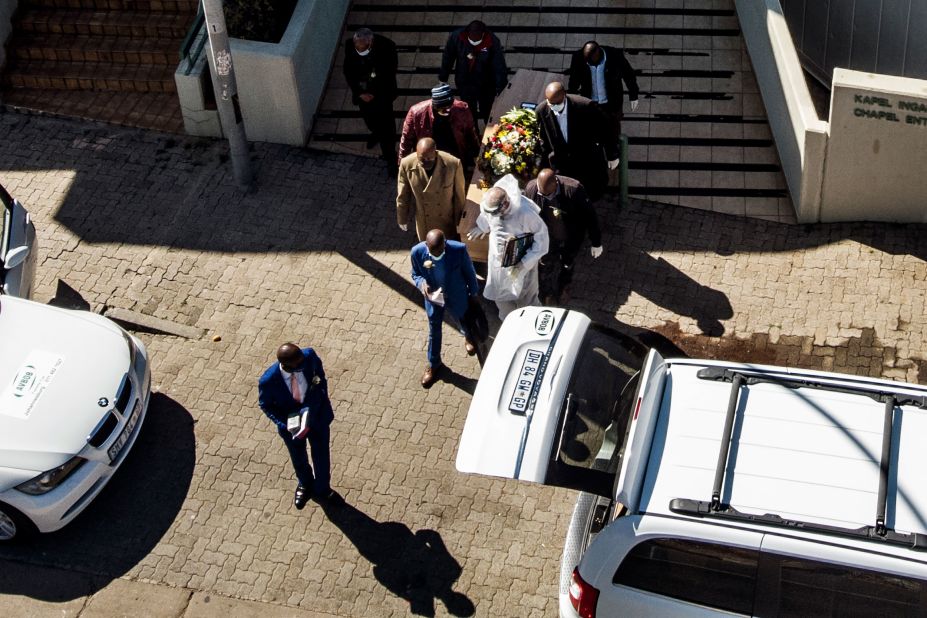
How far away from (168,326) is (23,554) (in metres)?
2.60

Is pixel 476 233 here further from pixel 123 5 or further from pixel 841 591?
pixel 123 5

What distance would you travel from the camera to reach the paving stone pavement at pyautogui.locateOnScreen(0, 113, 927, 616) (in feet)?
30.1

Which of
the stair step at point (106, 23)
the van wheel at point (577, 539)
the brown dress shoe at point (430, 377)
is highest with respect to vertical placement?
the stair step at point (106, 23)

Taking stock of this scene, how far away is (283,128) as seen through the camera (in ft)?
42.5

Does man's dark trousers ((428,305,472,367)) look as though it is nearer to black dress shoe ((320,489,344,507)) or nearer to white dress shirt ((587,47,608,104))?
black dress shoe ((320,489,344,507))

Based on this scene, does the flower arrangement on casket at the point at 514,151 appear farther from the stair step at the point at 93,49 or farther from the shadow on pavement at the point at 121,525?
the stair step at the point at 93,49

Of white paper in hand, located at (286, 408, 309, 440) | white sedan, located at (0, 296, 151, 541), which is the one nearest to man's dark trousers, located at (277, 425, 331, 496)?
white paper in hand, located at (286, 408, 309, 440)

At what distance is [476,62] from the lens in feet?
38.9

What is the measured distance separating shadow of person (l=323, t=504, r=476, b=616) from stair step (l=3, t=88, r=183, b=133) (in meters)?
5.93

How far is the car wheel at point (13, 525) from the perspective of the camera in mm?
9031

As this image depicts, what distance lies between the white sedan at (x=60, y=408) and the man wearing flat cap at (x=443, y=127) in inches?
126

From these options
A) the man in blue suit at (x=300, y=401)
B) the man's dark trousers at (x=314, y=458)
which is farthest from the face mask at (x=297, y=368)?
the man's dark trousers at (x=314, y=458)

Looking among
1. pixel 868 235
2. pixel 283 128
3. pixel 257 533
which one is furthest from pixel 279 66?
pixel 868 235

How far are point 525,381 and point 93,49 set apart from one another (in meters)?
8.46
